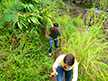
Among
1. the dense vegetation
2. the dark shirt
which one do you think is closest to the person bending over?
the dense vegetation

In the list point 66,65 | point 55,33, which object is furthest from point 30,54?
point 66,65

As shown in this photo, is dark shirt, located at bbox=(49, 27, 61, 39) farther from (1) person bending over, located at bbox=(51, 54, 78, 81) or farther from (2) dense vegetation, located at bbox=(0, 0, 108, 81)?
(1) person bending over, located at bbox=(51, 54, 78, 81)

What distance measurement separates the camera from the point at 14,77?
1.87m

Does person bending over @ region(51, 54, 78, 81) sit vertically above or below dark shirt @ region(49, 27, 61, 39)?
below

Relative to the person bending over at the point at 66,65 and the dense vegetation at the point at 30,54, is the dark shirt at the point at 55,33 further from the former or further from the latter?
the person bending over at the point at 66,65

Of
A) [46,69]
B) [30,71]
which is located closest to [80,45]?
[46,69]

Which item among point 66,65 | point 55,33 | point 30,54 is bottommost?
point 30,54

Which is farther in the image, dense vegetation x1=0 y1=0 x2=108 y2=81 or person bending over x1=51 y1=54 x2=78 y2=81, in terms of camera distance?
dense vegetation x1=0 y1=0 x2=108 y2=81

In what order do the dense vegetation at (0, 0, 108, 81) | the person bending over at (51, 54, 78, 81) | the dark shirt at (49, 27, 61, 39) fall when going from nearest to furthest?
the person bending over at (51, 54, 78, 81), the dense vegetation at (0, 0, 108, 81), the dark shirt at (49, 27, 61, 39)

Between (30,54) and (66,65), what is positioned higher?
(66,65)

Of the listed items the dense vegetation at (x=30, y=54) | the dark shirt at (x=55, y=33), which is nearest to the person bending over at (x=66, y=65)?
the dense vegetation at (x=30, y=54)

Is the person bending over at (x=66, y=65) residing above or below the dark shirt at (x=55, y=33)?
below


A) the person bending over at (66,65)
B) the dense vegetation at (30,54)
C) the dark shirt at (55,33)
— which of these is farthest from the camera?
the dark shirt at (55,33)

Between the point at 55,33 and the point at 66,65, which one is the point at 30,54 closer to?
the point at 55,33
